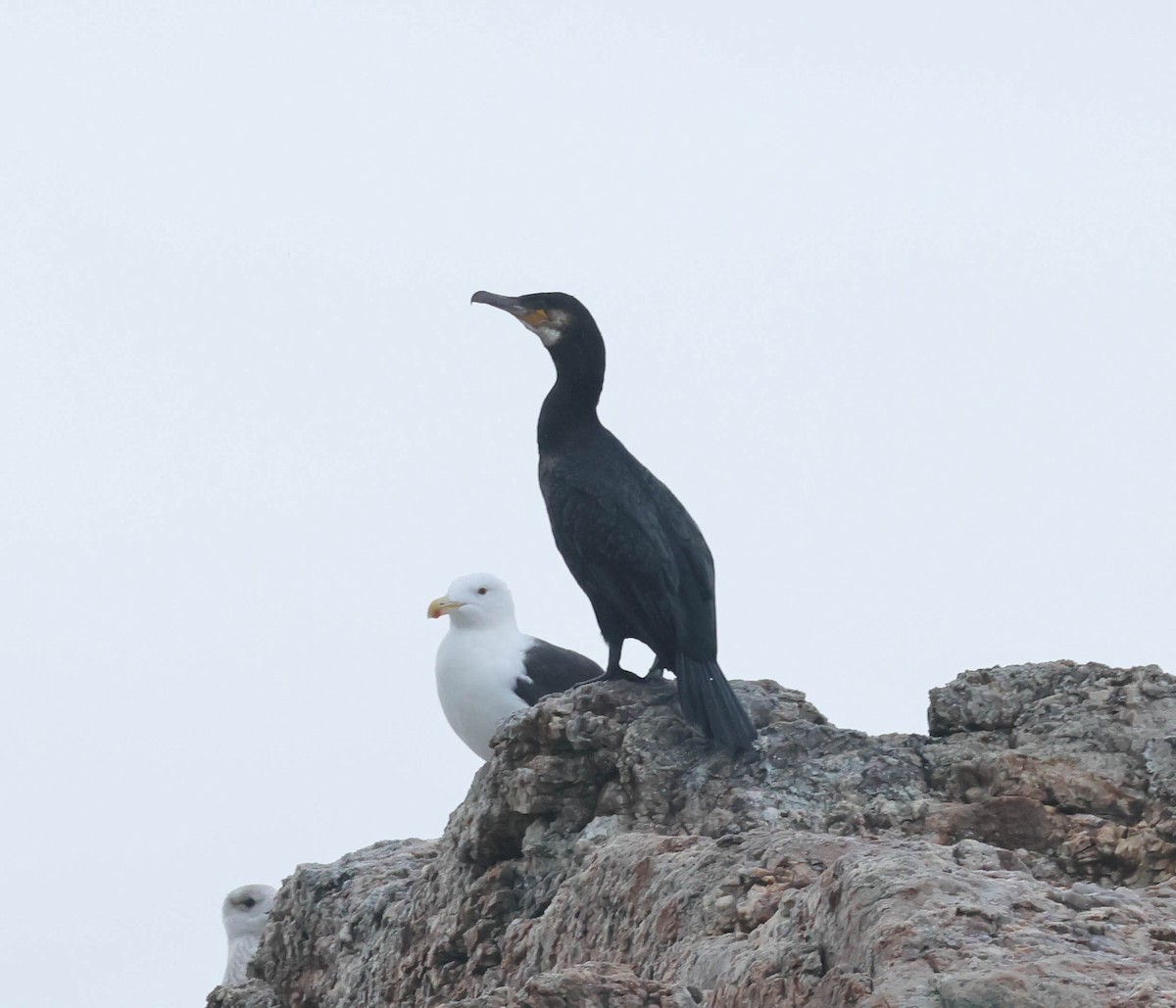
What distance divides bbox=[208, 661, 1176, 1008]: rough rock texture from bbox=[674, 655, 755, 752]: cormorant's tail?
0.24 feet

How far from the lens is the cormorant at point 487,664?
9836 millimetres

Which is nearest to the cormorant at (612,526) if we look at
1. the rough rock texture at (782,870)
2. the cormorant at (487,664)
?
the rough rock texture at (782,870)

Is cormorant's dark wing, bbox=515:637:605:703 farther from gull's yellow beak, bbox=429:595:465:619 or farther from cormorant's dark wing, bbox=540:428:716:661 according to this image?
cormorant's dark wing, bbox=540:428:716:661

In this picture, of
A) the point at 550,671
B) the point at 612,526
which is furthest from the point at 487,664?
the point at 612,526

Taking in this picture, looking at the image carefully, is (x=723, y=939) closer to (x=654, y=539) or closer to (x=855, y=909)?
(x=855, y=909)

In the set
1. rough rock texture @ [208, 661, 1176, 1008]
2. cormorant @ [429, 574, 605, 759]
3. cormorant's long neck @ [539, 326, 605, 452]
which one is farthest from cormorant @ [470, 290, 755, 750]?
cormorant @ [429, 574, 605, 759]

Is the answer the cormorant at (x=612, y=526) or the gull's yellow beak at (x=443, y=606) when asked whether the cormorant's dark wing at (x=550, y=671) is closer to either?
the gull's yellow beak at (x=443, y=606)

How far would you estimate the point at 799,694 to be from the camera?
23.1 ft

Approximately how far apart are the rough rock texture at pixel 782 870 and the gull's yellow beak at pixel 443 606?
241cm

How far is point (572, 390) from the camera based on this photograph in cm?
809

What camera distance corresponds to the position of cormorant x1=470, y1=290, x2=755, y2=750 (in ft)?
23.4

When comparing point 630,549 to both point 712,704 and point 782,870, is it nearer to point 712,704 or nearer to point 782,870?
point 712,704

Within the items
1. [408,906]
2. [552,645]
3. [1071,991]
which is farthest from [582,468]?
[1071,991]

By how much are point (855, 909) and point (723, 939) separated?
2.30ft
